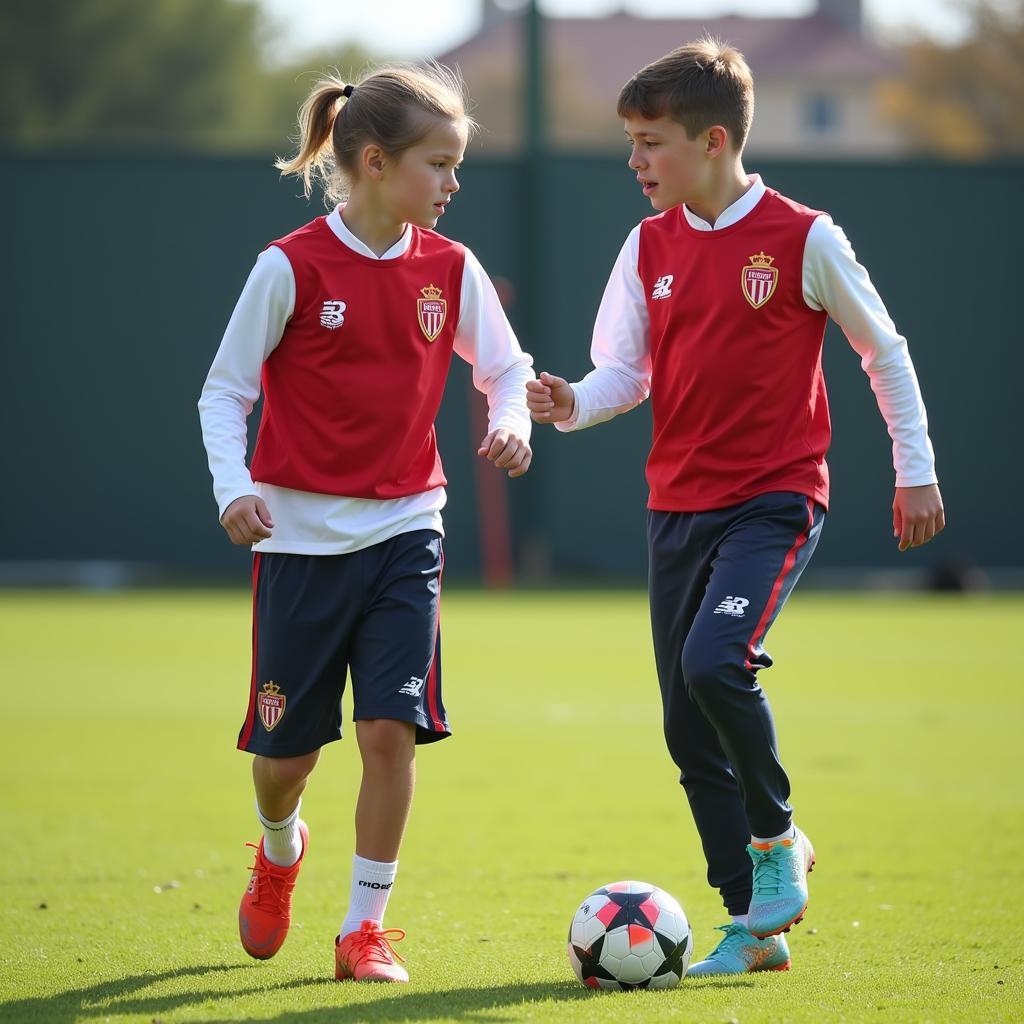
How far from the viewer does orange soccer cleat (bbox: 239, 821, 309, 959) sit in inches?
155

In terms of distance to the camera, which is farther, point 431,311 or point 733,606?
point 431,311

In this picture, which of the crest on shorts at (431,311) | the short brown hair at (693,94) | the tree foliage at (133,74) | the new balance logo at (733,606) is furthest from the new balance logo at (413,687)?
the tree foliage at (133,74)

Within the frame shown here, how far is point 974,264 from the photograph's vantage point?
723 inches

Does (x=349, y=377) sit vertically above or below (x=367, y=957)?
above

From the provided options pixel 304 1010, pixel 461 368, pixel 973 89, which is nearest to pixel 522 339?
pixel 461 368

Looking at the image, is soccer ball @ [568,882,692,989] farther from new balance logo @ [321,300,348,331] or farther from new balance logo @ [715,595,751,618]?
new balance logo @ [321,300,348,331]

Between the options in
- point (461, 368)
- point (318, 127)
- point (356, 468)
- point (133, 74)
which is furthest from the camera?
point (133, 74)

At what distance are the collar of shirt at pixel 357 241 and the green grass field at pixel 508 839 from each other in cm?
163

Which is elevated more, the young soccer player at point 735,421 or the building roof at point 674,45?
the building roof at point 674,45

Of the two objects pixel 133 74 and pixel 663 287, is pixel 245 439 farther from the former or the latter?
pixel 133 74

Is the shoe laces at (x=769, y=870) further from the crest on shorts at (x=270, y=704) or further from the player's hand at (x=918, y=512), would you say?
the crest on shorts at (x=270, y=704)

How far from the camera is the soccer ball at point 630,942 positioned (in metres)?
3.65

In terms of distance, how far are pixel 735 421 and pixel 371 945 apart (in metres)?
1.42

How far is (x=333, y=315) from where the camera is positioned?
392 centimetres
